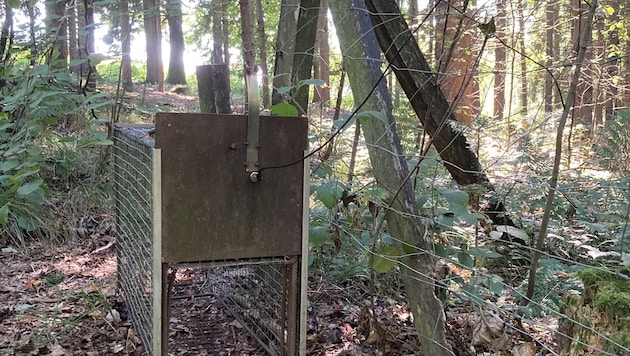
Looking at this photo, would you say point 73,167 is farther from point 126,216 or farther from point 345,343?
point 345,343

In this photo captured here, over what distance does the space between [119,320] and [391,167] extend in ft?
6.31

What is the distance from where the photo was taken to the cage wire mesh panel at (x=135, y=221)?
2.28 m

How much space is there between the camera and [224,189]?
81.3 inches

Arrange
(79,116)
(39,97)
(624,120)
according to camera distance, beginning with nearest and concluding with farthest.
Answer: (39,97), (624,120), (79,116)


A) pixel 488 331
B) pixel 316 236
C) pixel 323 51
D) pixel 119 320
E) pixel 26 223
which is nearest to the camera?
pixel 488 331

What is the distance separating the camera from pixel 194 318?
3250mm

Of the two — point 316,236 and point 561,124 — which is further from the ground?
point 561,124

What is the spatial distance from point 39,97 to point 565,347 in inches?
135

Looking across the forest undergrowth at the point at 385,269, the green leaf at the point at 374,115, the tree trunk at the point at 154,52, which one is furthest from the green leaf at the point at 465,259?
the tree trunk at the point at 154,52

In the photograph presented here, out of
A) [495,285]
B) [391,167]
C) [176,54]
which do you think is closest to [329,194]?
[391,167]

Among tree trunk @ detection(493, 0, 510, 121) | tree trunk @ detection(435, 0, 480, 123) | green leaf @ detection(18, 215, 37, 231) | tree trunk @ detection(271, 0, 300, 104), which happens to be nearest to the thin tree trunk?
tree trunk @ detection(493, 0, 510, 121)

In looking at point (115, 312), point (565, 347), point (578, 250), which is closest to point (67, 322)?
point (115, 312)

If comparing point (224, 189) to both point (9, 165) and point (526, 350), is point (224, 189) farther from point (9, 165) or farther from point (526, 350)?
point (9, 165)

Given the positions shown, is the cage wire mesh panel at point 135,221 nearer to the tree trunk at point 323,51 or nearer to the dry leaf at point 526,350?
the tree trunk at point 323,51
